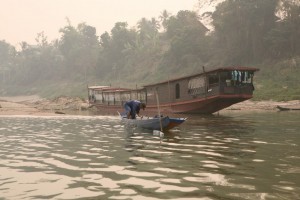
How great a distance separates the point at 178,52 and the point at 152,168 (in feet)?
188

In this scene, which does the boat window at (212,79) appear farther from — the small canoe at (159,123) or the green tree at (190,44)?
the green tree at (190,44)

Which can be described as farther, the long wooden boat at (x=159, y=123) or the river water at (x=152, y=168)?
the long wooden boat at (x=159, y=123)

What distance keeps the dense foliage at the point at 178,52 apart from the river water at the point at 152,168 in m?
26.9

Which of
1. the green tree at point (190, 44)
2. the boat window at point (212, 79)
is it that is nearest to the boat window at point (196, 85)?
the boat window at point (212, 79)

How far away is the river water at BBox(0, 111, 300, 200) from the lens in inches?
244

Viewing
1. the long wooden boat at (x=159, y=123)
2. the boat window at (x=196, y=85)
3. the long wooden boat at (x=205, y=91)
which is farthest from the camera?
the boat window at (x=196, y=85)

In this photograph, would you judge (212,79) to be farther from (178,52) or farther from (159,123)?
(178,52)

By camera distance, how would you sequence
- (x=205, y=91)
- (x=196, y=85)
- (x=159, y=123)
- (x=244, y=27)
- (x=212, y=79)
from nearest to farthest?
(x=159, y=123) → (x=205, y=91) → (x=212, y=79) → (x=196, y=85) → (x=244, y=27)

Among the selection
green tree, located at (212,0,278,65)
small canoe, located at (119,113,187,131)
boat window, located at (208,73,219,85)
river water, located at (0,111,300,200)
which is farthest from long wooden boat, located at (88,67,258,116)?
green tree, located at (212,0,278,65)

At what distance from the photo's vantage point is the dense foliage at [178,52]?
47.5 m

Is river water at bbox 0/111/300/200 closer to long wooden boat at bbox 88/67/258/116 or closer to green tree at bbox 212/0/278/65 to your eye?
long wooden boat at bbox 88/67/258/116

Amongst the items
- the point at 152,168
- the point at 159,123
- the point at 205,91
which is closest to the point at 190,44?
the point at 205,91

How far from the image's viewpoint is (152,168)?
8273 millimetres

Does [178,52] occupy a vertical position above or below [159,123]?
above
